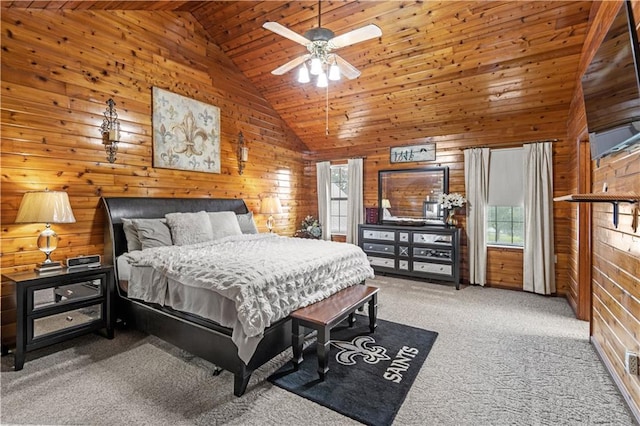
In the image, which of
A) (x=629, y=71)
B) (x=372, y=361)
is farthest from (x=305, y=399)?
(x=629, y=71)

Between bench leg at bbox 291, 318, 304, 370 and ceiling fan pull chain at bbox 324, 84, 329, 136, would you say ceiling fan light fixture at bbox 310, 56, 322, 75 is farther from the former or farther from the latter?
ceiling fan pull chain at bbox 324, 84, 329, 136

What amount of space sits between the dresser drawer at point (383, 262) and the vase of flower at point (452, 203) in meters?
1.15

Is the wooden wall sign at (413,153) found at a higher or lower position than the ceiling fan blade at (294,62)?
lower

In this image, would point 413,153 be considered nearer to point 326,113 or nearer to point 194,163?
point 326,113

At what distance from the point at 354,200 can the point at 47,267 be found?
186 inches

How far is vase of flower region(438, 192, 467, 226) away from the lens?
5.05 m

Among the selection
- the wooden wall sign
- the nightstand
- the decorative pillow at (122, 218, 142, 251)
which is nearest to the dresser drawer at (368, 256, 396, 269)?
the wooden wall sign

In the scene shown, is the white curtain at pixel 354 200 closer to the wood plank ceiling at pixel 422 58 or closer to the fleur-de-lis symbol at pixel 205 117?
the wood plank ceiling at pixel 422 58

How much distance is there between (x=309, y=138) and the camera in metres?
6.53

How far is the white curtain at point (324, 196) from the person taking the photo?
21.8 ft

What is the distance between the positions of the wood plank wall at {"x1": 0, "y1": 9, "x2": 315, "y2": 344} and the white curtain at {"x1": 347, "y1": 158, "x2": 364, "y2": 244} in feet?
7.95

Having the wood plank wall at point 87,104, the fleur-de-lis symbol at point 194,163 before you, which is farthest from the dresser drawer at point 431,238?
the fleur-de-lis symbol at point 194,163

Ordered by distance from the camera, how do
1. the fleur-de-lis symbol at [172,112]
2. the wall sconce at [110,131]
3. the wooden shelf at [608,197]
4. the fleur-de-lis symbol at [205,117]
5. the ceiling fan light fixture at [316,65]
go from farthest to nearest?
the fleur-de-lis symbol at [205,117] < the fleur-de-lis symbol at [172,112] < the wall sconce at [110,131] < the ceiling fan light fixture at [316,65] < the wooden shelf at [608,197]

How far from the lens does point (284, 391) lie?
2.20 meters
